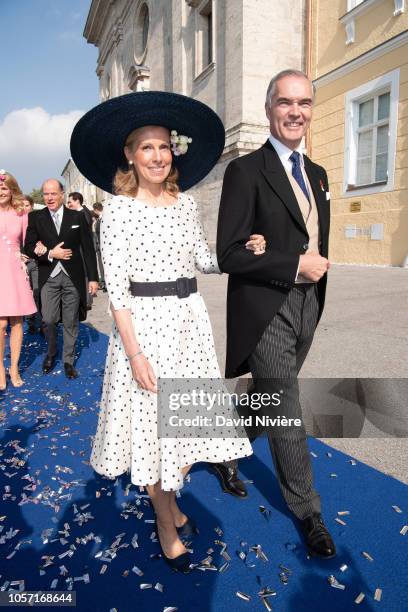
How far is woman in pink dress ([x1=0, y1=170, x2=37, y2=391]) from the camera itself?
15.0ft

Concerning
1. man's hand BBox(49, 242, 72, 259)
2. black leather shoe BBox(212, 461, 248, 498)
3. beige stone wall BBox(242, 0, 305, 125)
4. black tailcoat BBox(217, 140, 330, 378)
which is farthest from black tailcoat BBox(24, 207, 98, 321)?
beige stone wall BBox(242, 0, 305, 125)

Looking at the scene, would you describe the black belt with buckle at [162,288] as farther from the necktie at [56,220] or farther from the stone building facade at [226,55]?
the stone building facade at [226,55]

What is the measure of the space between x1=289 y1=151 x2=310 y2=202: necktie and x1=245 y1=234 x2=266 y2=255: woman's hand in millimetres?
449

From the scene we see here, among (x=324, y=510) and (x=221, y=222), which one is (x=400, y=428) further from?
(x=221, y=222)

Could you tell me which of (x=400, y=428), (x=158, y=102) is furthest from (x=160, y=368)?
(x=400, y=428)

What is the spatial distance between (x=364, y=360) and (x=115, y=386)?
3329mm

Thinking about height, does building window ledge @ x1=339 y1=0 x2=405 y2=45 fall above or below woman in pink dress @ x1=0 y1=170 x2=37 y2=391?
above

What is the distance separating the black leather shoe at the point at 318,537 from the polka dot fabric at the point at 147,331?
687 millimetres

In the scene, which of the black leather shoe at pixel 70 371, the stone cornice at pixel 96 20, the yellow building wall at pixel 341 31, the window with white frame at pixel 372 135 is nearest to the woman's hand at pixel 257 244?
the black leather shoe at pixel 70 371

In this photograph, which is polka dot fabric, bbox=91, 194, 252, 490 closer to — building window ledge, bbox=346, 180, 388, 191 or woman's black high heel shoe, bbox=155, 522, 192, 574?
woman's black high heel shoe, bbox=155, 522, 192, 574

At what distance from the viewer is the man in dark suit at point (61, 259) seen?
4.88 metres

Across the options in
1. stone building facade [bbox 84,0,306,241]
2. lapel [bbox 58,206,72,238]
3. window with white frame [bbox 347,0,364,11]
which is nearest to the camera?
lapel [bbox 58,206,72,238]

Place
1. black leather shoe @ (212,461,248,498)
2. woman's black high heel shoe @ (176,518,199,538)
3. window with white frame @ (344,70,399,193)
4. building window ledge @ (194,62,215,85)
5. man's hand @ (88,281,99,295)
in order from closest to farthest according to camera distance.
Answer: woman's black high heel shoe @ (176,518,199,538) < black leather shoe @ (212,461,248,498) < man's hand @ (88,281,99,295) < window with white frame @ (344,70,399,193) < building window ledge @ (194,62,215,85)

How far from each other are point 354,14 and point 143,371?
1297 cm
